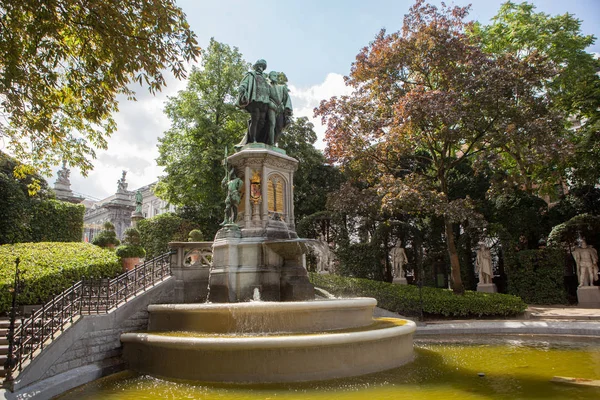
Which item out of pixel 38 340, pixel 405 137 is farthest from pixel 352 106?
pixel 38 340

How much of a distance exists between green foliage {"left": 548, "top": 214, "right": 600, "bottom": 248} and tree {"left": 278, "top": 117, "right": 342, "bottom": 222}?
1276 cm

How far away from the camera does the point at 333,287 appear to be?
19438 millimetres

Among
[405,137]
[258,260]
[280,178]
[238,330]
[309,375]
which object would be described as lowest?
[309,375]

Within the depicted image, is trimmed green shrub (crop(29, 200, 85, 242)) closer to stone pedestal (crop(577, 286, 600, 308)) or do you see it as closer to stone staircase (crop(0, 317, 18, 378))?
stone staircase (crop(0, 317, 18, 378))

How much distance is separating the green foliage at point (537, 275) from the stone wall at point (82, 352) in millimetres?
18138

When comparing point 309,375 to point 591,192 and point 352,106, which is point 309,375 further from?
point 591,192

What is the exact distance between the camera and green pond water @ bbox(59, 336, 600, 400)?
614 centimetres

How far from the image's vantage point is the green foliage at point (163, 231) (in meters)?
27.9

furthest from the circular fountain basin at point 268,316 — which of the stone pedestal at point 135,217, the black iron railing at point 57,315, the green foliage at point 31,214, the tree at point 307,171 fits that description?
the stone pedestal at point 135,217

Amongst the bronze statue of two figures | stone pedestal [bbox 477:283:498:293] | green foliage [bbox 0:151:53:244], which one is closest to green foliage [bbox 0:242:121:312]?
green foliage [bbox 0:151:53:244]

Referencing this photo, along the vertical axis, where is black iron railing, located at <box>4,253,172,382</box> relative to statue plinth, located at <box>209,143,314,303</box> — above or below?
below

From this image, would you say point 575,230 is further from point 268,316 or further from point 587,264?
point 268,316

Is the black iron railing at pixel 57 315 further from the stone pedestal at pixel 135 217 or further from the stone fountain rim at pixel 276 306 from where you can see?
the stone pedestal at pixel 135 217

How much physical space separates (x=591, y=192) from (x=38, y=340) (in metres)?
25.7
